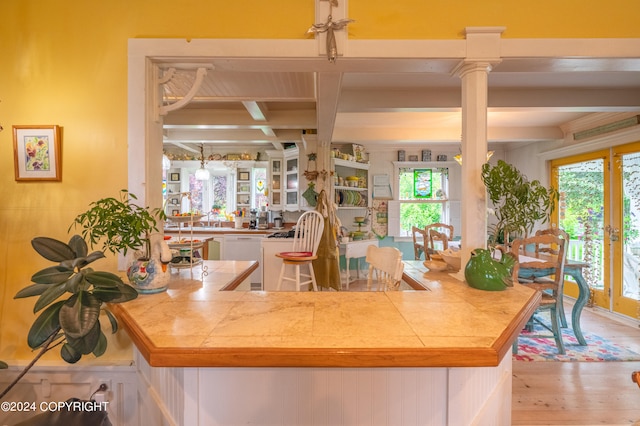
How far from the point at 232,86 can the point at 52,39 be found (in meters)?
1.22

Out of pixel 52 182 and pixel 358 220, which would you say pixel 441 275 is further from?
pixel 358 220

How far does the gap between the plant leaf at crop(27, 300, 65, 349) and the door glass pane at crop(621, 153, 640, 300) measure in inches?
207

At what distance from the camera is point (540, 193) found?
1349 mm

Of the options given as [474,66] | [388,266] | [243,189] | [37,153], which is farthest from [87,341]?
[243,189]

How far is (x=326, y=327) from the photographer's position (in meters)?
1.00

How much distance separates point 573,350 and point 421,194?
3.28 metres

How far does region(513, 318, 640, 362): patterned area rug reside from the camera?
2690mm

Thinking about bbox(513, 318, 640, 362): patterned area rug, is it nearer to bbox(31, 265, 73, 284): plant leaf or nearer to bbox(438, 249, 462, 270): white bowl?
bbox(438, 249, 462, 270): white bowl

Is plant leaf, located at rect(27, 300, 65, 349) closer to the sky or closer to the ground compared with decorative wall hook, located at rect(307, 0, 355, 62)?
closer to the ground

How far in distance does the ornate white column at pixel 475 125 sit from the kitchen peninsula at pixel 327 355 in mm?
372

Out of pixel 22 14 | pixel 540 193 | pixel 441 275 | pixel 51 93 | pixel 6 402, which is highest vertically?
pixel 22 14

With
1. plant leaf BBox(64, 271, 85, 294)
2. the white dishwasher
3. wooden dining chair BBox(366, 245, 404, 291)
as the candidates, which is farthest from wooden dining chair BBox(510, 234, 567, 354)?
the white dishwasher

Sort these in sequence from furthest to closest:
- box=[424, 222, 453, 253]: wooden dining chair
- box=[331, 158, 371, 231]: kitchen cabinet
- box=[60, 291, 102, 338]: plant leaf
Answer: box=[331, 158, 371, 231]: kitchen cabinet, box=[424, 222, 453, 253]: wooden dining chair, box=[60, 291, 102, 338]: plant leaf

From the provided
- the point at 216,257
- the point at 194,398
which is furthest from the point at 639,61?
the point at 216,257
